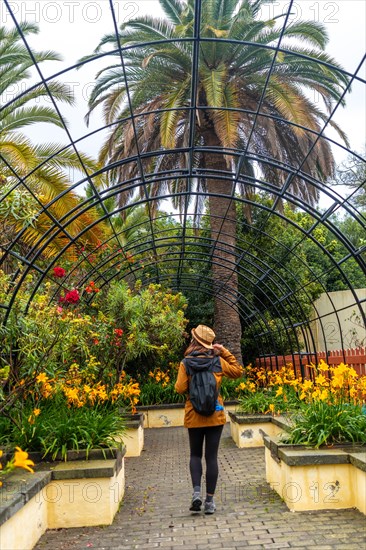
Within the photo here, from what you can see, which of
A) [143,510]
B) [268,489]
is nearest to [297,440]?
[268,489]

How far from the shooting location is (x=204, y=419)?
17.8 ft

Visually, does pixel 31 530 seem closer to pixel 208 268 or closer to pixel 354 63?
pixel 354 63

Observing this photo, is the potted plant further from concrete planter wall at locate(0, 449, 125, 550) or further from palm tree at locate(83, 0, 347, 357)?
palm tree at locate(83, 0, 347, 357)

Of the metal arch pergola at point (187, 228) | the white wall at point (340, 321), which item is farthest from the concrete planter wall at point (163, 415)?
the white wall at point (340, 321)

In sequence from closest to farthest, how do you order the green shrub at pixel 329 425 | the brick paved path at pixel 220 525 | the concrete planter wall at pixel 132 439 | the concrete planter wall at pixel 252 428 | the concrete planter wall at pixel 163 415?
the brick paved path at pixel 220 525 < the green shrub at pixel 329 425 < the concrete planter wall at pixel 252 428 < the concrete planter wall at pixel 132 439 < the concrete planter wall at pixel 163 415

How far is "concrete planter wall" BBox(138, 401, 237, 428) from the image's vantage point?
1309 cm

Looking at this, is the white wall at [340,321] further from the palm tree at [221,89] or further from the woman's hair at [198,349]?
the woman's hair at [198,349]

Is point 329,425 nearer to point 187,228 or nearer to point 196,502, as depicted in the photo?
point 196,502

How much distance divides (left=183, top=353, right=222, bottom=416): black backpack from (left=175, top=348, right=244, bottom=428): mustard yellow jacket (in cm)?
5

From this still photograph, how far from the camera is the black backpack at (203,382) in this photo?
536 centimetres

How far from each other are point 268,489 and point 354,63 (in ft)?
14.1

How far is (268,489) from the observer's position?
6.31 m

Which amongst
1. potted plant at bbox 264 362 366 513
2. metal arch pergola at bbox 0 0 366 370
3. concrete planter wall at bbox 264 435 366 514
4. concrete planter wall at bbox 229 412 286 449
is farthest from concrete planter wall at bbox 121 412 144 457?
concrete planter wall at bbox 264 435 366 514

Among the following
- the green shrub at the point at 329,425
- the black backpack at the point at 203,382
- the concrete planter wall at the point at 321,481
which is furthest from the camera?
the green shrub at the point at 329,425
